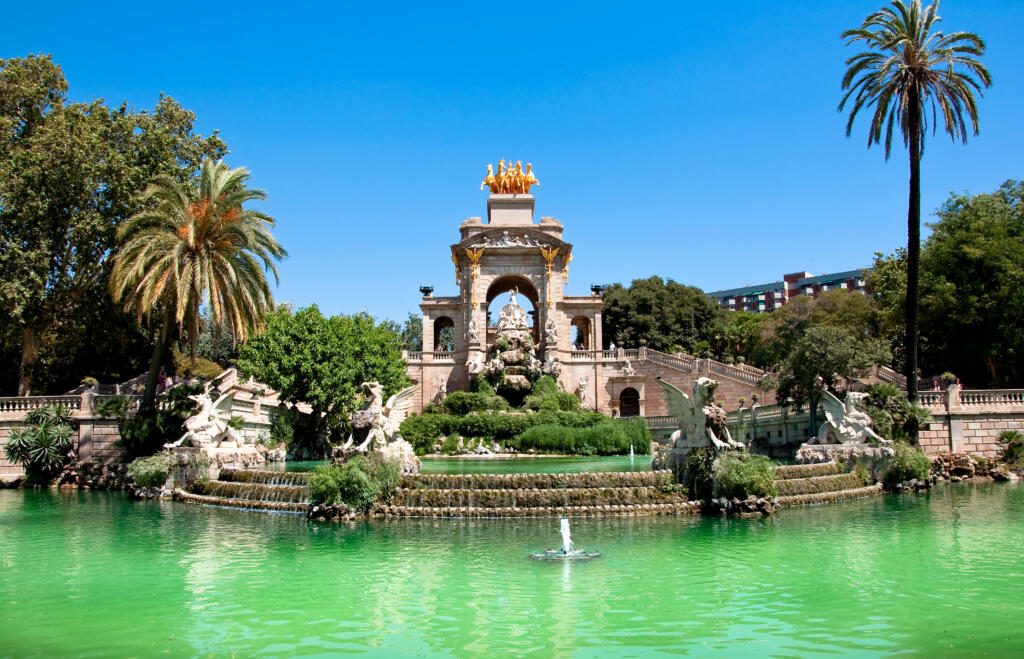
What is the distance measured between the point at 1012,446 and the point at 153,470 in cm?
2861

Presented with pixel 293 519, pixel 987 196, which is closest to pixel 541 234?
pixel 987 196

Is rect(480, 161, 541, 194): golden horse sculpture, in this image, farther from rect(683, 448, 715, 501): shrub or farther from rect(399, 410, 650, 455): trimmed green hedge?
rect(683, 448, 715, 501): shrub

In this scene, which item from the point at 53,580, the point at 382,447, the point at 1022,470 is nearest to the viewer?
the point at 53,580

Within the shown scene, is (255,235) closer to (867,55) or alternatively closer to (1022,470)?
(867,55)

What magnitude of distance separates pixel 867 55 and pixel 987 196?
15.6m

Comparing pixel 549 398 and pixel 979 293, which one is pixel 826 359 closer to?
pixel 979 293

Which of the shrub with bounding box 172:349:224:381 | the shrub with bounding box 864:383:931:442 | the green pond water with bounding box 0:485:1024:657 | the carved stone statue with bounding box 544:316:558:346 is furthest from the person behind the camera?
the carved stone statue with bounding box 544:316:558:346

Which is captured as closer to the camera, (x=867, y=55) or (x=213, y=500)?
(x=213, y=500)

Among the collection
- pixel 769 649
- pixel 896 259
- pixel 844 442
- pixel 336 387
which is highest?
pixel 896 259

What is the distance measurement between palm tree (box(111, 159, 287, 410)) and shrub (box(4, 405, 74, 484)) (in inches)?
130

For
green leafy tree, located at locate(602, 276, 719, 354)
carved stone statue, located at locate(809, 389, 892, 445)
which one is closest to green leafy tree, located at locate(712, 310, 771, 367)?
green leafy tree, located at locate(602, 276, 719, 354)

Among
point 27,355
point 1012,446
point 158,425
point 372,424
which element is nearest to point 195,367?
point 27,355

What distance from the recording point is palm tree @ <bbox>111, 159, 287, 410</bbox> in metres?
26.6

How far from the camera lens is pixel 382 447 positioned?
66.8 ft
